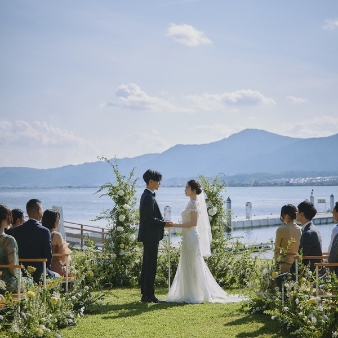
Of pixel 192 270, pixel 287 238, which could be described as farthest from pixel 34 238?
pixel 287 238

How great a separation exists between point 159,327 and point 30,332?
1.87 metres

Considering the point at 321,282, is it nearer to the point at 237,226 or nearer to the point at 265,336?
the point at 265,336

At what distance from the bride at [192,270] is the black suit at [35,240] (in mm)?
2624

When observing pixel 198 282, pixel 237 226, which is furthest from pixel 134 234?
pixel 237 226

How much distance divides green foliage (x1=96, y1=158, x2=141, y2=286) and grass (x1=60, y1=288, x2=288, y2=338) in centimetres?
224

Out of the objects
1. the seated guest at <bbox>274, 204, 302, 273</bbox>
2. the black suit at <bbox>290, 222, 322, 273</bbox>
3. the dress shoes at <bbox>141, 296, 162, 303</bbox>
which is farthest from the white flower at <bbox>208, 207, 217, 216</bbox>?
the black suit at <bbox>290, 222, 322, 273</bbox>

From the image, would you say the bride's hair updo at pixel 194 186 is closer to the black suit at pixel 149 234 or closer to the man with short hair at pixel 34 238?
the black suit at pixel 149 234

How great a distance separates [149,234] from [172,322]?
6.61ft

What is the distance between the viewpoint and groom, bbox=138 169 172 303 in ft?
32.9

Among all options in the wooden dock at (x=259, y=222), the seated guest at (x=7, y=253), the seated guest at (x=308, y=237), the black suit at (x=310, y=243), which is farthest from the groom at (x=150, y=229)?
the wooden dock at (x=259, y=222)

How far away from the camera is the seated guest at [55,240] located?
877 cm

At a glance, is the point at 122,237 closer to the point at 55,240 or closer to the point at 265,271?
the point at 55,240

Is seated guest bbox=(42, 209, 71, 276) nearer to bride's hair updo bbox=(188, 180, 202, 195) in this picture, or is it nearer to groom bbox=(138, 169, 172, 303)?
groom bbox=(138, 169, 172, 303)

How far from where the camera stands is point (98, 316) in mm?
8789
